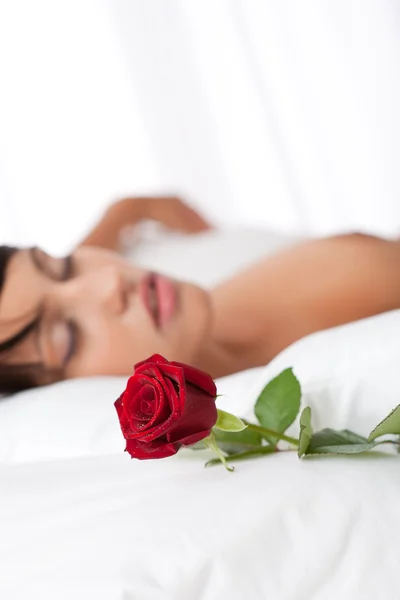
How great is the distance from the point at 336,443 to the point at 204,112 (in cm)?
126

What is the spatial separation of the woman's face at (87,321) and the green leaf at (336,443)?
0.38 m

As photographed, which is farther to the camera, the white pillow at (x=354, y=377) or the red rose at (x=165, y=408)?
the white pillow at (x=354, y=377)

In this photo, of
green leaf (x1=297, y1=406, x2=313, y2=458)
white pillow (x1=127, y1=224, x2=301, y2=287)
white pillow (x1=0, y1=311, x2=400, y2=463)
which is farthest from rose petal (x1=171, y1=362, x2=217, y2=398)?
white pillow (x1=127, y1=224, x2=301, y2=287)

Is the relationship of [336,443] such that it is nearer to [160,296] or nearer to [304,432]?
[304,432]

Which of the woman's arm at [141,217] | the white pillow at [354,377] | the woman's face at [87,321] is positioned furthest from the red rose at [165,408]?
the woman's arm at [141,217]

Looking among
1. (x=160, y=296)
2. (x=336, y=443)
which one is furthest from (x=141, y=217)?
(x=336, y=443)

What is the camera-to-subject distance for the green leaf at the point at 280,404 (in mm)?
718

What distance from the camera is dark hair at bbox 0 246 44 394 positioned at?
102 centimetres

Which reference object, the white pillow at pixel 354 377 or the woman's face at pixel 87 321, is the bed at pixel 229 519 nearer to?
the white pillow at pixel 354 377

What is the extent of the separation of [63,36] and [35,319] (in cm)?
83

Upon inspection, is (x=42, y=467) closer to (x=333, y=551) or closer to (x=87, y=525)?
(x=87, y=525)

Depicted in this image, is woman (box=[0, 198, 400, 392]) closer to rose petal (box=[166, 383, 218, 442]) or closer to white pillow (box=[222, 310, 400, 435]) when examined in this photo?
Result: white pillow (box=[222, 310, 400, 435])

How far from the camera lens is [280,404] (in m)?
0.72

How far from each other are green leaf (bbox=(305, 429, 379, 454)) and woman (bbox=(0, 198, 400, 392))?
1.26 feet
